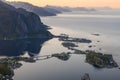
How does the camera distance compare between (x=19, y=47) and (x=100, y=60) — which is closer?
(x=100, y=60)

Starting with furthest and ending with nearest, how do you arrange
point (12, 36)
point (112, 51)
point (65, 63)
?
point (12, 36), point (112, 51), point (65, 63)

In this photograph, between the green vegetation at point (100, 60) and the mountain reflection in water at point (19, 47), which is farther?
the mountain reflection in water at point (19, 47)

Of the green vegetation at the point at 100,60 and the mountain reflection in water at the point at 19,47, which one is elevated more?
the green vegetation at the point at 100,60

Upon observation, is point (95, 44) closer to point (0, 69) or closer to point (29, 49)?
point (29, 49)

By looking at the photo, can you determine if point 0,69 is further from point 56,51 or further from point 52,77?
point 56,51

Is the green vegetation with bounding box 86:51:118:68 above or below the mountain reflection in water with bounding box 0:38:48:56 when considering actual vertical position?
above

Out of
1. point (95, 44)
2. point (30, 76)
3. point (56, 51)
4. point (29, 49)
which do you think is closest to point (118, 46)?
point (95, 44)

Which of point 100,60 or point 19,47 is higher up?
point 100,60

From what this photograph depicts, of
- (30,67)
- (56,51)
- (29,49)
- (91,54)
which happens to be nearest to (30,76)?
(30,67)

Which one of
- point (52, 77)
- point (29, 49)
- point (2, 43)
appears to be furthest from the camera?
point (2, 43)

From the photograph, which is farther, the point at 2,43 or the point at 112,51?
the point at 2,43

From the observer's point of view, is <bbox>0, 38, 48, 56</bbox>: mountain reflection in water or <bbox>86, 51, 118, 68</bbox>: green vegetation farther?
<bbox>0, 38, 48, 56</bbox>: mountain reflection in water
